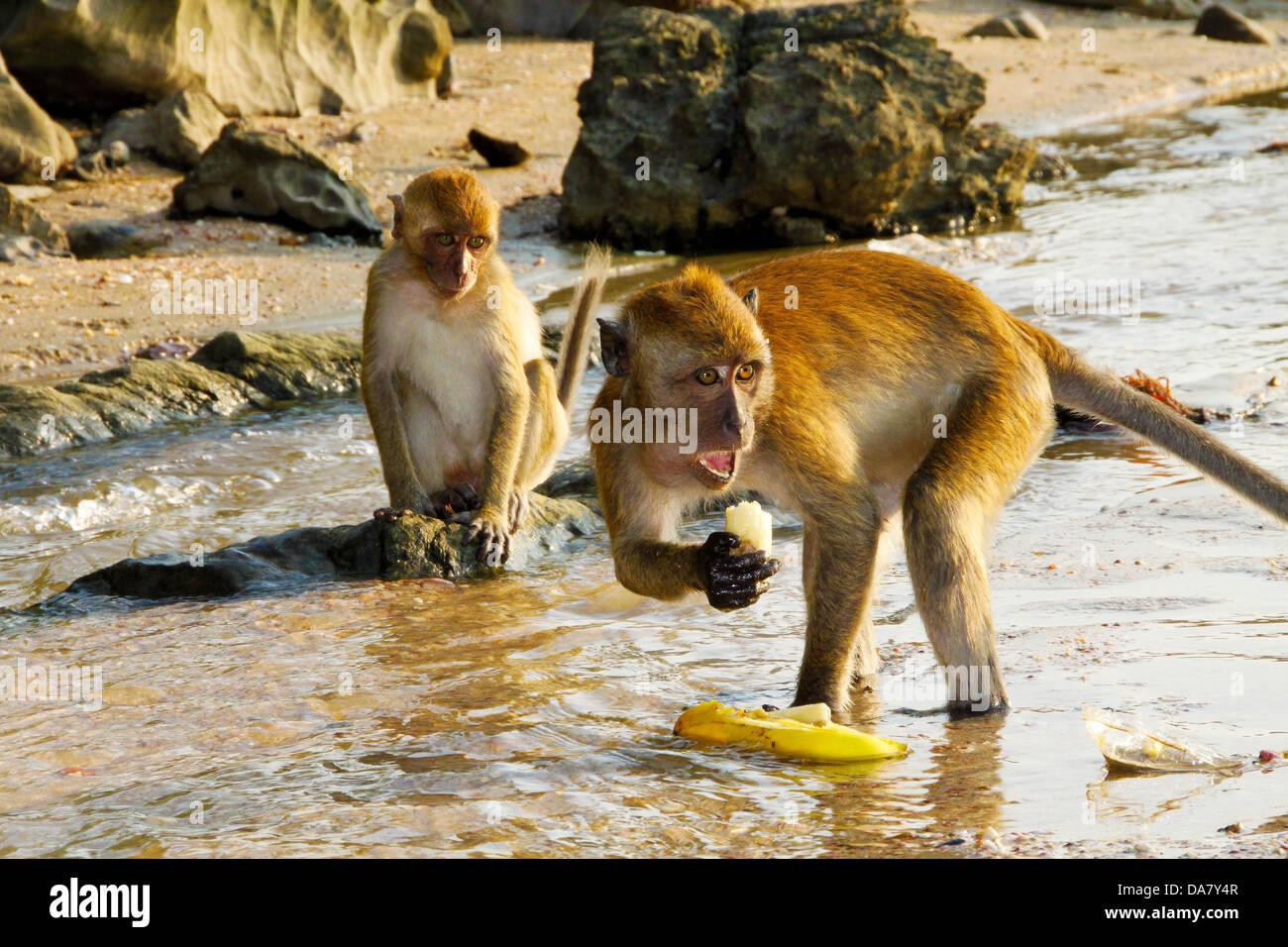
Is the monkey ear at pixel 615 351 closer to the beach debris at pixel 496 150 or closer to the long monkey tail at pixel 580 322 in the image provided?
the long monkey tail at pixel 580 322

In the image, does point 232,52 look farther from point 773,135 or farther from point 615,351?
point 615,351

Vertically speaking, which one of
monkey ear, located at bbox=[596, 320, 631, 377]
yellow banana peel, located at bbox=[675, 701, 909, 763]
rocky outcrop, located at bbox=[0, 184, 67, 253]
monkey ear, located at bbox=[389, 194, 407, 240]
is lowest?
yellow banana peel, located at bbox=[675, 701, 909, 763]

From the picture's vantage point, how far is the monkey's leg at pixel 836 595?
13.8ft

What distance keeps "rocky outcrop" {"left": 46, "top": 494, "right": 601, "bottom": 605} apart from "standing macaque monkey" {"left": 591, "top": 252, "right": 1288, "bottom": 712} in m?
1.83

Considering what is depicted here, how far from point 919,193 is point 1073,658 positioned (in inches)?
365

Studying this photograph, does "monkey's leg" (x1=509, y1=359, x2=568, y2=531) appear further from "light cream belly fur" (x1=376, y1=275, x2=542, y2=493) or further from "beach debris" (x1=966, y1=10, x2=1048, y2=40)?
"beach debris" (x1=966, y1=10, x2=1048, y2=40)

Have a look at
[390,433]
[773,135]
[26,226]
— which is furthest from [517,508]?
[773,135]

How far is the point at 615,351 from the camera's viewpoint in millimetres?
4293

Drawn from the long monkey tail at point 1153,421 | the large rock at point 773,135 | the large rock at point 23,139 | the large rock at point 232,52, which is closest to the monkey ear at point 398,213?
the long monkey tail at point 1153,421

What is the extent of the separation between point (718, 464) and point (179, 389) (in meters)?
5.19

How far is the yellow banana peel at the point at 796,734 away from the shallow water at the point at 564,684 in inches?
2.4

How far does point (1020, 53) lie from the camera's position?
21422mm

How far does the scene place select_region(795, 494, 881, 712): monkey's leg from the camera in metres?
4.21

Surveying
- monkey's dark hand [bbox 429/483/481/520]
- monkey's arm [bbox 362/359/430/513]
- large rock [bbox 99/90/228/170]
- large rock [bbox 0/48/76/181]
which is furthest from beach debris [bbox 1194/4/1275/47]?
monkey's arm [bbox 362/359/430/513]
